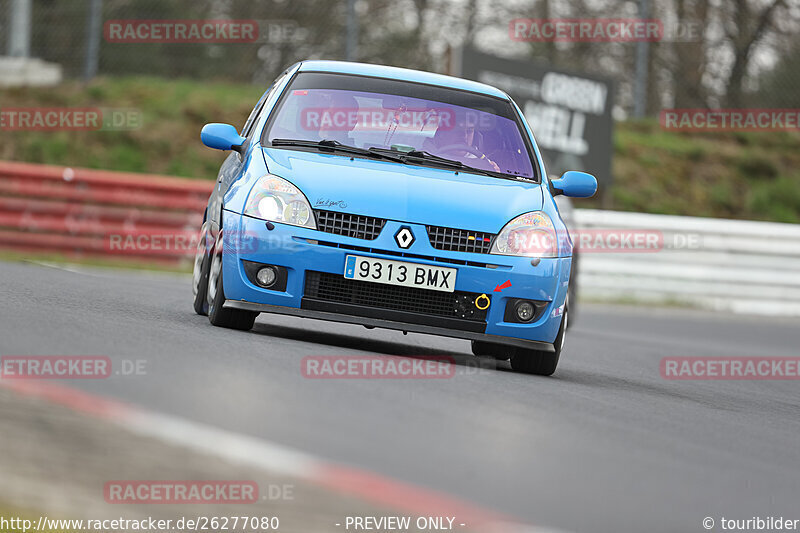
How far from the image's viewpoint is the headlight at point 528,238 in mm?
7371

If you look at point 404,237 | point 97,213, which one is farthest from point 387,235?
point 97,213

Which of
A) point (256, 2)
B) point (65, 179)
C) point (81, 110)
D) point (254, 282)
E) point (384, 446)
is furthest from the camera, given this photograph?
point (256, 2)

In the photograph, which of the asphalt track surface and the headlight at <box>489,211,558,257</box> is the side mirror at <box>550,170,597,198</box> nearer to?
the headlight at <box>489,211,558,257</box>

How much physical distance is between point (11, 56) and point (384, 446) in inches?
690

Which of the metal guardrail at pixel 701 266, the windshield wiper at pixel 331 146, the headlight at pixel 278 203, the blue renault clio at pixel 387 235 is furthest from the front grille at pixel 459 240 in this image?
the metal guardrail at pixel 701 266

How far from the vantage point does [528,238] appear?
7438 mm

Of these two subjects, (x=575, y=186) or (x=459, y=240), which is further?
(x=575, y=186)

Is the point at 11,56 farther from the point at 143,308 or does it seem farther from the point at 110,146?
the point at 143,308

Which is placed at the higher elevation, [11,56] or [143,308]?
[11,56]

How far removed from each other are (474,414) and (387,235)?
5.80ft

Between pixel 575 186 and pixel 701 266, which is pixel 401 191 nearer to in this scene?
pixel 575 186

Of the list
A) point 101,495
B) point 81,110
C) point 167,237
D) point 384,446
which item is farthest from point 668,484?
point 81,110

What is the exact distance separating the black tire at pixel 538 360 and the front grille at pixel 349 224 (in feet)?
4.07

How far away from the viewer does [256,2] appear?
2209 centimetres
